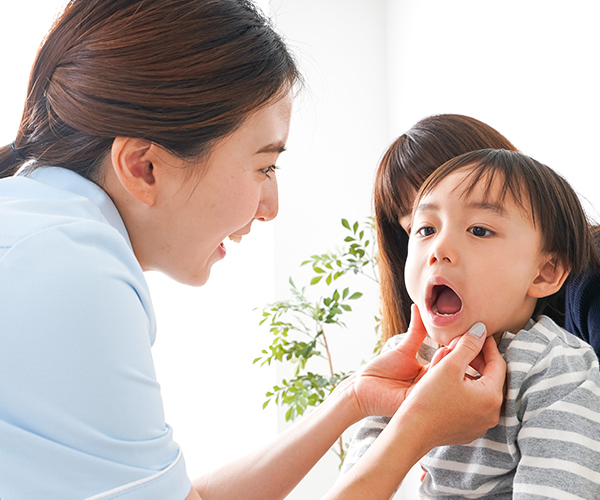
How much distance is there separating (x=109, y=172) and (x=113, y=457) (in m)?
0.45

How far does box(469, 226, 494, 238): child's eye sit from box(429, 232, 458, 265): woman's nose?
4 centimetres

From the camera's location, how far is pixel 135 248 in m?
0.93

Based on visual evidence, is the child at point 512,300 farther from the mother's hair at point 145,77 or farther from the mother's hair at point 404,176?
the mother's hair at point 145,77

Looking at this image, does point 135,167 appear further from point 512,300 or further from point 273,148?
point 512,300

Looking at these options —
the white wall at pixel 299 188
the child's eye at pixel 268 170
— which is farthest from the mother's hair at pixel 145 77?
the white wall at pixel 299 188

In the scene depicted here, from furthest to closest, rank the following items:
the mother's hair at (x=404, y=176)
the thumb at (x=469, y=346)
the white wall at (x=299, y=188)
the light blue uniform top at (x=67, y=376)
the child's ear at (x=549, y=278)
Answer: the white wall at (x=299, y=188) → the mother's hair at (x=404, y=176) → the child's ear at (x=549, y=278) → the thumb at (x=469, y=346) → the light blue uniform top at (x=67, y=376)

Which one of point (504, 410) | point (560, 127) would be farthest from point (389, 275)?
point (560, 127)

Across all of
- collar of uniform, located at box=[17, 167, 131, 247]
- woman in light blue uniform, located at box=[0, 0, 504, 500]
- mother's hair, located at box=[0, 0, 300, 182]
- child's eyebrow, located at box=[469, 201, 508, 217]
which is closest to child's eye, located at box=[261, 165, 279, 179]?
woman in light blue uniform, located at box=[0, 0, 504, 500]

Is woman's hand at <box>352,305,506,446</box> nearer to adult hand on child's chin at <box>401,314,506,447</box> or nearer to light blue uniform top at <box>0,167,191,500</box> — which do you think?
adult hand on child's chin at <box>401,314,506,447</box>

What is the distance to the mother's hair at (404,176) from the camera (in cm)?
121

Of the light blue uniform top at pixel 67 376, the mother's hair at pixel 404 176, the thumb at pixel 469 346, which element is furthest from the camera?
the mother's hair at pixel 404 176

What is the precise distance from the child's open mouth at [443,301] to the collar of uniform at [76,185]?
549 mm

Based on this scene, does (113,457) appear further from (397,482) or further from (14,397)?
(397,482)

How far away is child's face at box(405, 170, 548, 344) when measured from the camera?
89cm
